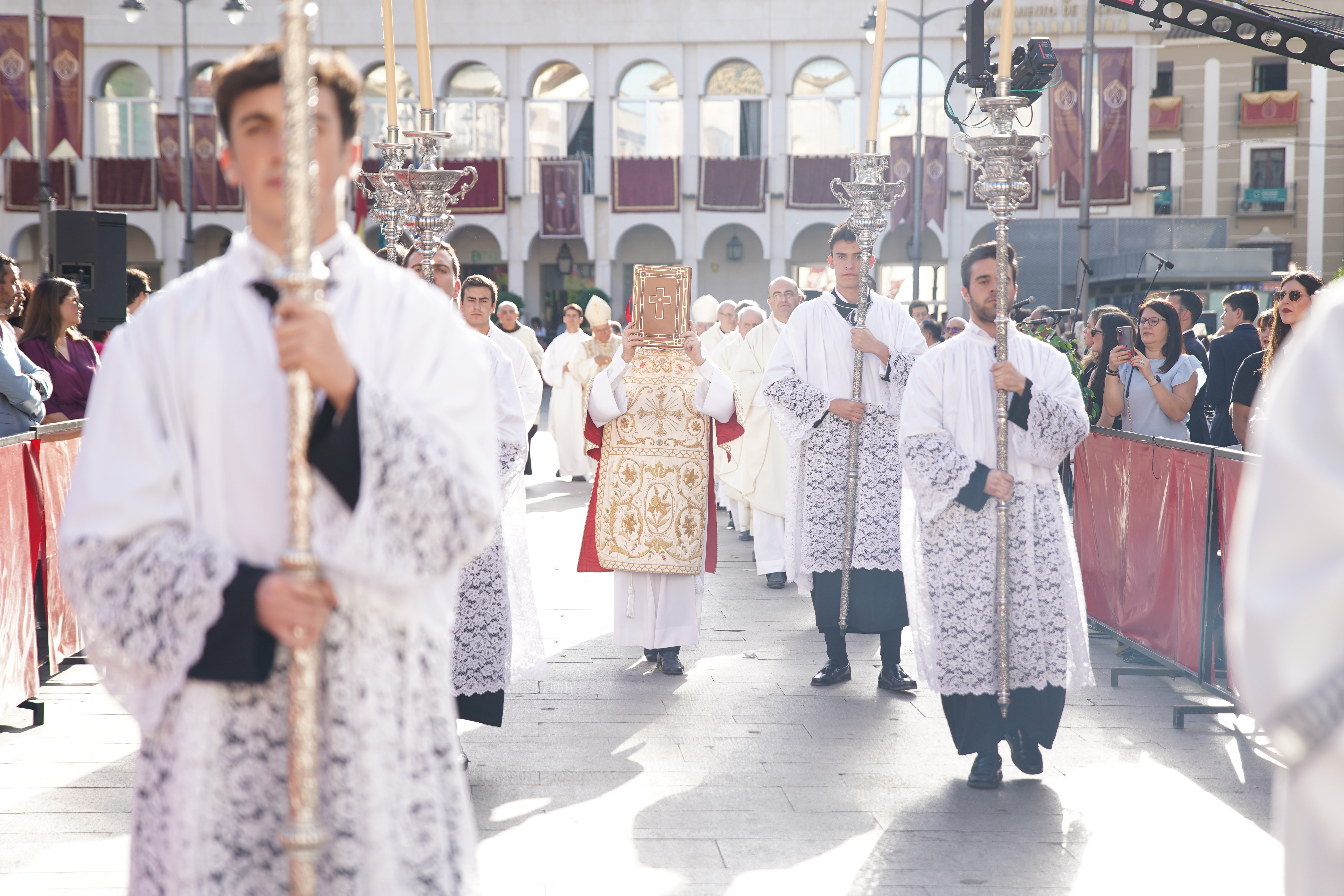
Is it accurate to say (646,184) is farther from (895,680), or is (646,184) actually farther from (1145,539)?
(895,680)

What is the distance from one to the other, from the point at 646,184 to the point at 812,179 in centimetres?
388

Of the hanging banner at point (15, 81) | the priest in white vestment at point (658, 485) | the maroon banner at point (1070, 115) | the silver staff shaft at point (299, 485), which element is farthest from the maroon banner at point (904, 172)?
the silver staff shaft at point (299, 485)

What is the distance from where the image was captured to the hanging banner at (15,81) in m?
23.9

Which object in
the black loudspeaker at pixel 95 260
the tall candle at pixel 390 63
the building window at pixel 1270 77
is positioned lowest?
the black loudspeaker at pixel 95 260

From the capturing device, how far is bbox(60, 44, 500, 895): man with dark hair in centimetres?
202

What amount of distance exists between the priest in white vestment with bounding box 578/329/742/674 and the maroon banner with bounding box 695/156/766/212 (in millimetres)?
25541

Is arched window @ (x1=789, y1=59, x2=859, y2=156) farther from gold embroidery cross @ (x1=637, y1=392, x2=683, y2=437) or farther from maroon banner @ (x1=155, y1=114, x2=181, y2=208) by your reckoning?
gold embroidery cross @ (x1=637, y1=392, x2=683, y2=437)

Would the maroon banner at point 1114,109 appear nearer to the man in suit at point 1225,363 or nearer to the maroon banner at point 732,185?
the maroon banner at point 732,185

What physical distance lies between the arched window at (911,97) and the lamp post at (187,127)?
46.8 ft

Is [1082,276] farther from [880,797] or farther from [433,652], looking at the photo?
[433,652]

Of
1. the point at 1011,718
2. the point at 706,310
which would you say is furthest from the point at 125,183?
the point at 1011,718

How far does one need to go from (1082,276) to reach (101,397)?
1933cm

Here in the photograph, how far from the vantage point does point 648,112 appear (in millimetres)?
32000

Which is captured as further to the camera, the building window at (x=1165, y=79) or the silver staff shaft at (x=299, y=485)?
the building window at (x=1165, y=79)
